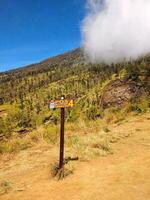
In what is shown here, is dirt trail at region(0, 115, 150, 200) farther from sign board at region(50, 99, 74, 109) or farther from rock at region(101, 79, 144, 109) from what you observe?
rock at region(101, 79, 144, 109)

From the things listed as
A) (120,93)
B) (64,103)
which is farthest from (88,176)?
(120,93)

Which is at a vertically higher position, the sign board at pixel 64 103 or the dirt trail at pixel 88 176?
the sign board at pixel 64 103

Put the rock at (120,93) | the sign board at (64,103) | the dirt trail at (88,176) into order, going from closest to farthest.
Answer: the dirt trail at (88,176), the sign board at (64,103), the rock at (120,93)

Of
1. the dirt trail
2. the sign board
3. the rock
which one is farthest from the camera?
the rock

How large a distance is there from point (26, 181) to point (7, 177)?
870 millimetres

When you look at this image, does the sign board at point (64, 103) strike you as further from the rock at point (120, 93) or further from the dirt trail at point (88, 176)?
the rock at point (120, 93)

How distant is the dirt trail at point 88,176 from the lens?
6.75m

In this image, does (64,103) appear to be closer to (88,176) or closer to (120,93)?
(88,176)

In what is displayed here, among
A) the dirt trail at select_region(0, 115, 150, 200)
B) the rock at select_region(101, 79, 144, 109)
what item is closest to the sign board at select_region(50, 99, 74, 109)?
the dirt trail at select_region(0, 115, 150, 200)

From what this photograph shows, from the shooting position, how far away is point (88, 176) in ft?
25.8

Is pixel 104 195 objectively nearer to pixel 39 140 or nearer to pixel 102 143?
pixel 102 143

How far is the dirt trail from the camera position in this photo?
675 cm

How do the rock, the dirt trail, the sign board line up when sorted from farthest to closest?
the rock < the sign board < the dirt trail

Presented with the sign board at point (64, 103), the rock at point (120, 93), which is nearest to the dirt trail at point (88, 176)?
the sign board at point (64, 103)
